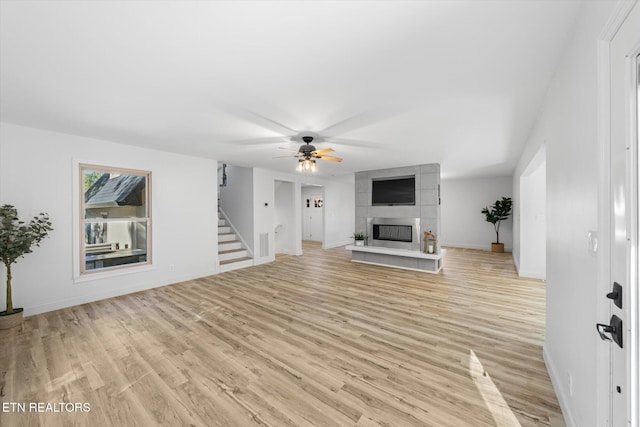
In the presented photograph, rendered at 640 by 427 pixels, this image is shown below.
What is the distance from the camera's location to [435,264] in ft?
18.4

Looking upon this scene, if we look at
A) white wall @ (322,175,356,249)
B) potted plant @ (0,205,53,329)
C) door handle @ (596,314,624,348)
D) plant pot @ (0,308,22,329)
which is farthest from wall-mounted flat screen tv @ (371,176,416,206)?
plant pot @ (0,308,22,329)

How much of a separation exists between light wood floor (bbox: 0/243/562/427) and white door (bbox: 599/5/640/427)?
3.20 ft

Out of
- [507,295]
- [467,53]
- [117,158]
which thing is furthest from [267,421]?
[117,158]

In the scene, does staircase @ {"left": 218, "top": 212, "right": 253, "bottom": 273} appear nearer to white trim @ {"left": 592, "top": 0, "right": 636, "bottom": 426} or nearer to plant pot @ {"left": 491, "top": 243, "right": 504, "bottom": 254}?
white trim @ {"left": 592, "top": 0, "right": 636, "bottom": 426}

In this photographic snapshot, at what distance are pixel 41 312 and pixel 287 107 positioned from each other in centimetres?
437

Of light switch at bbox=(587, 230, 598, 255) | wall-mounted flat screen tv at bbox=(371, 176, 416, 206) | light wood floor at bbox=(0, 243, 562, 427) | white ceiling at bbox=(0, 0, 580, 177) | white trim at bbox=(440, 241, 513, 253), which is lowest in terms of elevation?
light wood floor at bbox=(0, 243, 562, 427)

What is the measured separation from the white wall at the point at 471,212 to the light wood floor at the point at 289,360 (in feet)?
15.8

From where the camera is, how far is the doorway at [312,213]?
1014 cm

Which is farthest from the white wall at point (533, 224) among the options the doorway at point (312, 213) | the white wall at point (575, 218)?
the doorway at point (312, 213)

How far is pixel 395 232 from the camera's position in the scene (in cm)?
641

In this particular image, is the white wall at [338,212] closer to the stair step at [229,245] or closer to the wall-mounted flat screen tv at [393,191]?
the wall-mounted flat screen tv at [393,191]

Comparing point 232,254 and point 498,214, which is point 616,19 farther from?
point 498,214

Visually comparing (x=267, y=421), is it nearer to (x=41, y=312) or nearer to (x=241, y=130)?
(x=241, y=130)

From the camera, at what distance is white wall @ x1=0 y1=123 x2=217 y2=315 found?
3.33m
